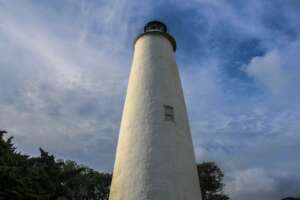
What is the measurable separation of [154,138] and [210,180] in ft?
36.8

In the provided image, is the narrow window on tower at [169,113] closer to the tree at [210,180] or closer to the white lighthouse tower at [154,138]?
the white lighthouse tower at [154,138]

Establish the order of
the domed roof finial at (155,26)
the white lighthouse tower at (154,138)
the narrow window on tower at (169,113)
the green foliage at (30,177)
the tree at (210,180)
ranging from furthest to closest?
the tree at (210,180), the domed roof finial at (155,26), the narrow window on tower at (169,113), the green foliage at (30,177), the white lighthouse tower at (154,138)

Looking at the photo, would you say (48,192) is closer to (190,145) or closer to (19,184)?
(19,184)

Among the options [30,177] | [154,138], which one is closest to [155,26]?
[154,138]

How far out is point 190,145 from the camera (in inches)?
401

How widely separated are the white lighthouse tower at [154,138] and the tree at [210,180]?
954 cm

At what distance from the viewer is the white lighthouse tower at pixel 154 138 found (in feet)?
28.3

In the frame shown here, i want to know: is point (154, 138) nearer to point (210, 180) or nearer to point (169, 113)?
point (169, 113)

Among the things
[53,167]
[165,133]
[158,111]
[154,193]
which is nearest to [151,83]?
[158,111]

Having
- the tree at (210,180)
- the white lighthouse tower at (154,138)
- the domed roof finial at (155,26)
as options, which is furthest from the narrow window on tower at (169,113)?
the tree at (210,180)

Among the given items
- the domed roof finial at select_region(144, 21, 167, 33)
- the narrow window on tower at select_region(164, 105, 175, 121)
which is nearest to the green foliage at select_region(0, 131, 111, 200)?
the narrow window on tower at select_region(164, 105, 175, 121)

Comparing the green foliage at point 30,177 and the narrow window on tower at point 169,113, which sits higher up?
the narrow window on tower at point 169,113

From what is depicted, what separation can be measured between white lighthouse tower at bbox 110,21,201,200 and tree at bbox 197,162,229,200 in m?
9.54

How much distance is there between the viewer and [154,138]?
9445mm
